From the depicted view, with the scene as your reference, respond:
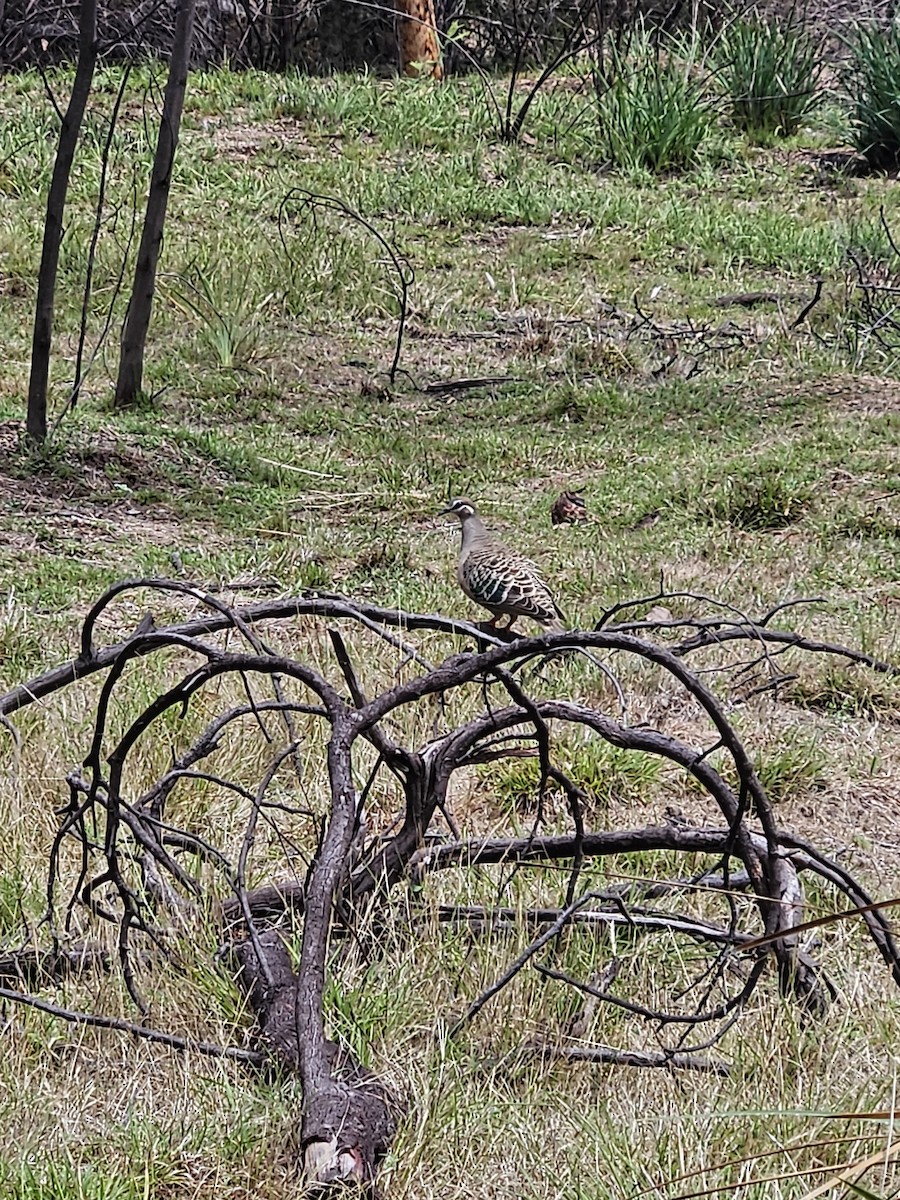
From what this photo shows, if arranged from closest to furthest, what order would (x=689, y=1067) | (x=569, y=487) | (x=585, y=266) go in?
1. (x=689, y=1067)
2. (x=569, y=487)
3. (x=585, y=266)

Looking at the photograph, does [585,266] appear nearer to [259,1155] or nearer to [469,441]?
[469,441]

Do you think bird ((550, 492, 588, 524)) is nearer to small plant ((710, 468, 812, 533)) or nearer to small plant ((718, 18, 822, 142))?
small plant ((710, 468, 812, 533))

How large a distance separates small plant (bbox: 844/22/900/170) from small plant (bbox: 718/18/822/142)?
51 centimetres

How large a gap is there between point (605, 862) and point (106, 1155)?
1.44 meters

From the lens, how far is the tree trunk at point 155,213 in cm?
737

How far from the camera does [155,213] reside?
7.52 m

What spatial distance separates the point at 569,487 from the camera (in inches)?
283

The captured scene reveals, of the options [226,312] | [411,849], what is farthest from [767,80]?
[411,849]

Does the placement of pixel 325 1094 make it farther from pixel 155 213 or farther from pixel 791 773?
pixel 155 213

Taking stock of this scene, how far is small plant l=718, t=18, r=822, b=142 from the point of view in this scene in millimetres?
12945

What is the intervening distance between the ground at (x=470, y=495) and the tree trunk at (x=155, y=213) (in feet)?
0.90

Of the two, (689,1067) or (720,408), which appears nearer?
(689,1067)

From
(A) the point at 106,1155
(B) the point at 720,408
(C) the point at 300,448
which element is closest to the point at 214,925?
(A) the point at 106,1155

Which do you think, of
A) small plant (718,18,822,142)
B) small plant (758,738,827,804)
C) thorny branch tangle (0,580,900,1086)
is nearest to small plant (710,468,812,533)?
small plant (758,738,827,804)
